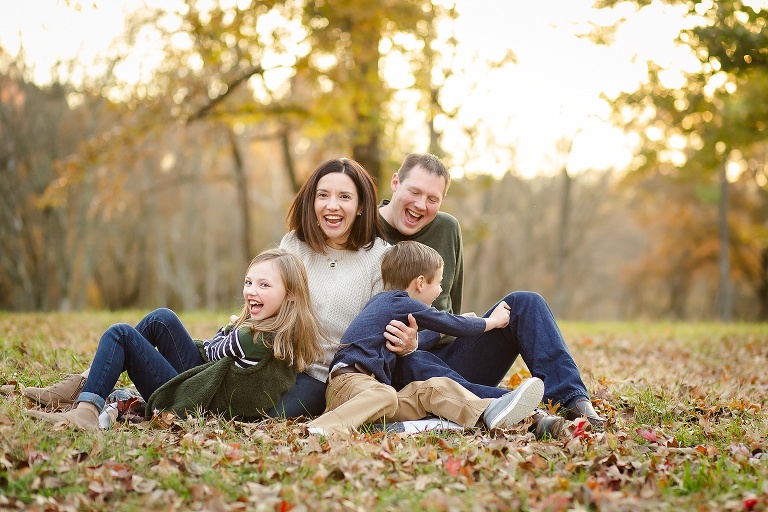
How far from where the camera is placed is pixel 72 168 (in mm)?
14383

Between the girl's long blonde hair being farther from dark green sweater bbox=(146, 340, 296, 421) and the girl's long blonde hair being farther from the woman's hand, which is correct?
the woman's hand

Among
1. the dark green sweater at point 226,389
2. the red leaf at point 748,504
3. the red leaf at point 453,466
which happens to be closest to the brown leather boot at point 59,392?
the dark green sweater at point 226,389

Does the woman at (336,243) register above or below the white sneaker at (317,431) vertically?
above

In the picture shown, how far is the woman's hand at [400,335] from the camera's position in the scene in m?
4.43

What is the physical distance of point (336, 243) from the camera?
4973 millimetres

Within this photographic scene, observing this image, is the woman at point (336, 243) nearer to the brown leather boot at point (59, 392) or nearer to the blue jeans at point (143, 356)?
the blue jeans at point (143, 356)

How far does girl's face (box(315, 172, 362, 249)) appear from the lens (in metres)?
4.83

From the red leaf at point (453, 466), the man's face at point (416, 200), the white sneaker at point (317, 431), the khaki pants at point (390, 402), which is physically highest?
the man's face at point (416, 200)

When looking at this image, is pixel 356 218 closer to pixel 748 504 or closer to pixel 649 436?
pixel 649 436

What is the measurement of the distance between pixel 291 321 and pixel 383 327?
0.54 metres

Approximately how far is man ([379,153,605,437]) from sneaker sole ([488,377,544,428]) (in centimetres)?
13

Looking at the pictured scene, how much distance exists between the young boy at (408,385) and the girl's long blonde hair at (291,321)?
19 centimetres

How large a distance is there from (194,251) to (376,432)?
1090 inches

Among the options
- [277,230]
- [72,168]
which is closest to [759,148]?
[277,230]
